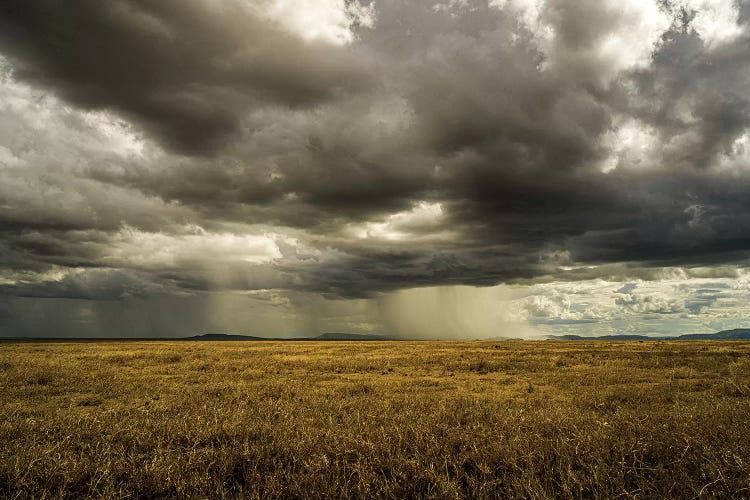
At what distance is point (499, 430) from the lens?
24.9ft

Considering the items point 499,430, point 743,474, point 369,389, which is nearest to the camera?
point 743,474

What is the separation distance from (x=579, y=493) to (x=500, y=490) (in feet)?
2.82

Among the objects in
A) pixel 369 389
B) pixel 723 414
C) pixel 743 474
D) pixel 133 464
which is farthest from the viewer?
pixel 369 389

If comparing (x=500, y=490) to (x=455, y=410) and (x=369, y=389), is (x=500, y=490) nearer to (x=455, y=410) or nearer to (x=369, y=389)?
(x=455, y=410)

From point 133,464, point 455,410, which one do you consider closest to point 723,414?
point 455,410

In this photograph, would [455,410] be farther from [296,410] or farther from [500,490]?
[500,490]

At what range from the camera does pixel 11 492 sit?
5.04 m

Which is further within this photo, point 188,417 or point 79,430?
point 188,417

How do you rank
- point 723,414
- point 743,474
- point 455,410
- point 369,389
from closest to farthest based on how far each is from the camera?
point 743,474 < point 723,414 < point 455,410 < point 369,389

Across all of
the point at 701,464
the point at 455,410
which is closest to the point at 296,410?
the point at 455,410

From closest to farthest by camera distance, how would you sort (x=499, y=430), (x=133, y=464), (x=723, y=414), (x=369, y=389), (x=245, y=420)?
(x=133, y=464)
(x=499, y=430)
(x=723, y=414)
(x=245, y=420)
(x=369, y=389)

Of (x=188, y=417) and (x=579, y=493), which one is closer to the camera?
(x=579, y=493)

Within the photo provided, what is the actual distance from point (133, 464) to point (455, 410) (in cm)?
670

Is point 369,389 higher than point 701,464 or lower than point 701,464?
lower
